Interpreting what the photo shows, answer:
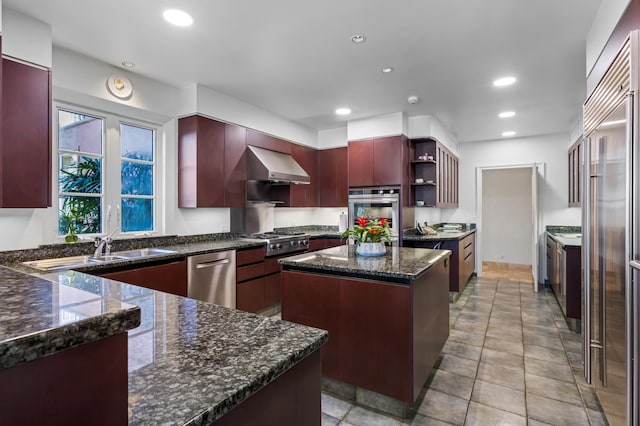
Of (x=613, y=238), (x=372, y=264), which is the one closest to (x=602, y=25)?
(x=613, y=238)

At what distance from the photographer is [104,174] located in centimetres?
332

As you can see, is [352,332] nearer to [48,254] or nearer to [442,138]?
[48,254]

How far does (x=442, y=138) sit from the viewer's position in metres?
5.35

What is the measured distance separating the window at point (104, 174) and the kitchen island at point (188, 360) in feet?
7.51

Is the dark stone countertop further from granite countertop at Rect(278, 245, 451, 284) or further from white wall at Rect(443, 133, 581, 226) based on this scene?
white wall at Rect(443, 133, 581, 226)

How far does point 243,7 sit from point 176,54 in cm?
100

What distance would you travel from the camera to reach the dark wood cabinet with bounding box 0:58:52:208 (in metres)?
2.34

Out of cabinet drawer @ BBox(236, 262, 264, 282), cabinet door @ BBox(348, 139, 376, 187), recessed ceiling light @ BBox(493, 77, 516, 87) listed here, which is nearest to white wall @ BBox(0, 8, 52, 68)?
cabinet drawer @ BBox(236, 262, 264, 282)

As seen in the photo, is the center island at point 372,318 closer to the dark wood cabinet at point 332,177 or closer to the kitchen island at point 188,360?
the kitchen island at point 188,360

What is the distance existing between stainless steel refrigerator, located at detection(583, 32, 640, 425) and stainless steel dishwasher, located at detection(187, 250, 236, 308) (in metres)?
3.08

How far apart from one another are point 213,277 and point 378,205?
2.49 metres

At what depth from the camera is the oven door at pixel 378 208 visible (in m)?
4.63

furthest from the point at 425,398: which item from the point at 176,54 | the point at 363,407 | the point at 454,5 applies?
the point at 176,54

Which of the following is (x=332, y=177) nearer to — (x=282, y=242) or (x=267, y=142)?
(x=267, y=142)
